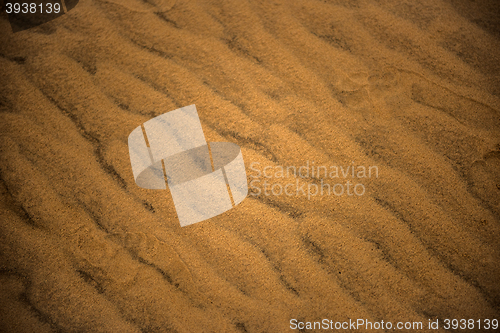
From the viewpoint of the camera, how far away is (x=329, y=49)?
1.42 m

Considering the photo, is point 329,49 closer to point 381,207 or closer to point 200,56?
point 200,56

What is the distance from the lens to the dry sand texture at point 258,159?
1.18 m

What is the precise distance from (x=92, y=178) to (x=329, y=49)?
133cm

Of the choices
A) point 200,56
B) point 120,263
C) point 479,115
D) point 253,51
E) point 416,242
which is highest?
point 479,115

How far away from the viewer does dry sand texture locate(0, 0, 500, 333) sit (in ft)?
3.89

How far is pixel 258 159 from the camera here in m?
1.30

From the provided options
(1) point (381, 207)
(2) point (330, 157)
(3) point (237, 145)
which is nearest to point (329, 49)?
(2) point (330, 157)
